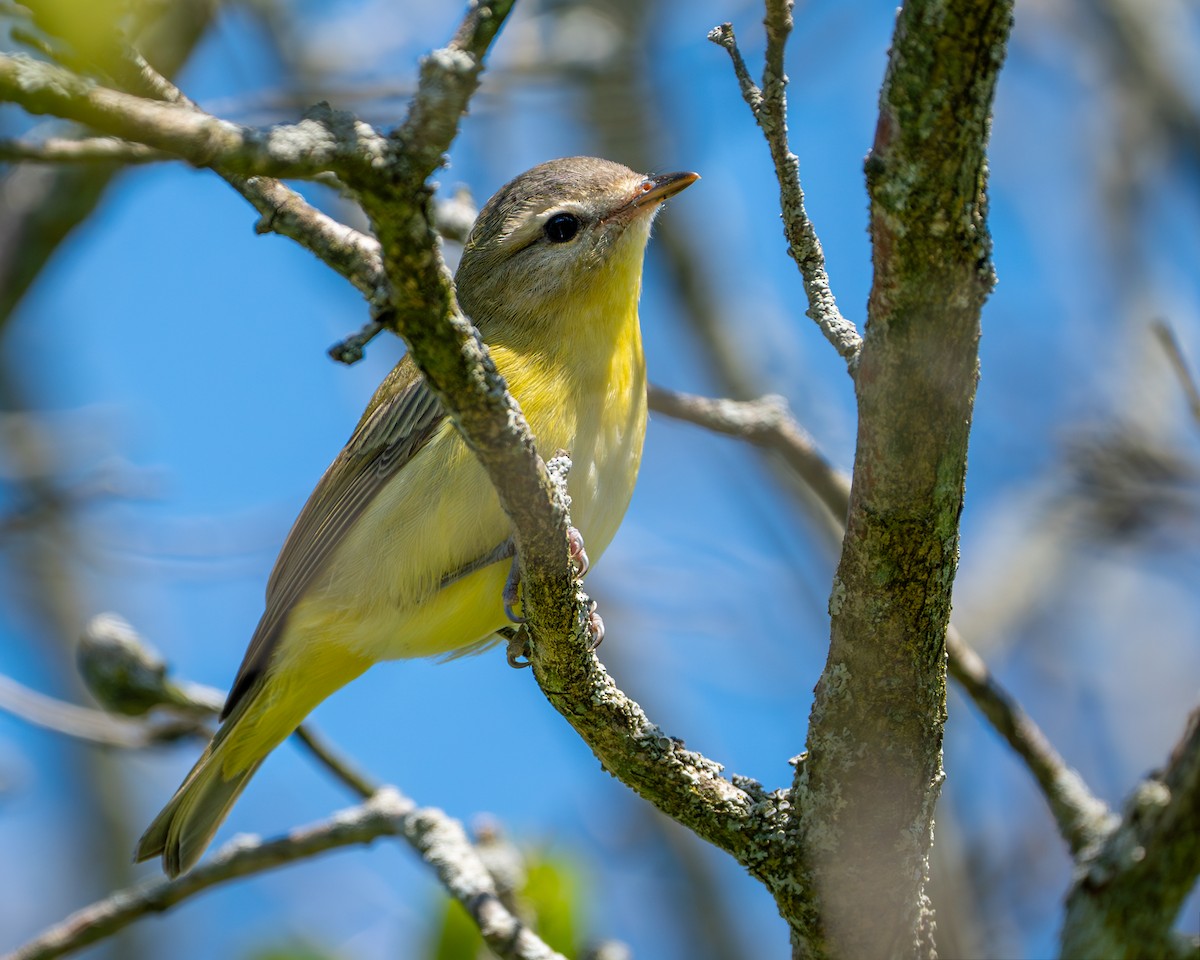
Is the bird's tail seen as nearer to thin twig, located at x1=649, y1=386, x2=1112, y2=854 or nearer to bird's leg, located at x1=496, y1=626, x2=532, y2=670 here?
bird's leg, located at x1=496, y1=626, x2=532, y2=670

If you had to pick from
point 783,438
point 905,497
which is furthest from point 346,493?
point 905,497

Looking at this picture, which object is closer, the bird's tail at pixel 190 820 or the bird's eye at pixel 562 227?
the bird's tail at pixel 190 820

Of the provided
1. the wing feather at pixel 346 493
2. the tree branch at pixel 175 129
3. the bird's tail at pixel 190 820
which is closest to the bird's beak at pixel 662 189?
the wing feather at pixel 346 493

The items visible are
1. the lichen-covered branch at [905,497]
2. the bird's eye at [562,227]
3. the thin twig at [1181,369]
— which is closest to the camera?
the lichen-covered branch at [905,497]

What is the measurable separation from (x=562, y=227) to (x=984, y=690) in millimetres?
2541

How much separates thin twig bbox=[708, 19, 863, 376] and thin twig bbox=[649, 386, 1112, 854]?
67 cm

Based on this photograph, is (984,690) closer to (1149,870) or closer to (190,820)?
(1149,870)

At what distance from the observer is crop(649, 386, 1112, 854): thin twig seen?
377cm

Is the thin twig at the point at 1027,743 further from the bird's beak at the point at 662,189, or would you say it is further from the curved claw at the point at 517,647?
the bird's beak at the point at 662,189

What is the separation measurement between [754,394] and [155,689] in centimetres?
422

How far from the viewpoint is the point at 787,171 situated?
106 inches

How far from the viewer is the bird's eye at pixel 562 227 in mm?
5316

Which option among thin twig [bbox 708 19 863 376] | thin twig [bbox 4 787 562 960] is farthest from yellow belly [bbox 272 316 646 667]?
thin twig [bbox 708 19 863 376]

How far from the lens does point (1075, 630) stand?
9.14 m
